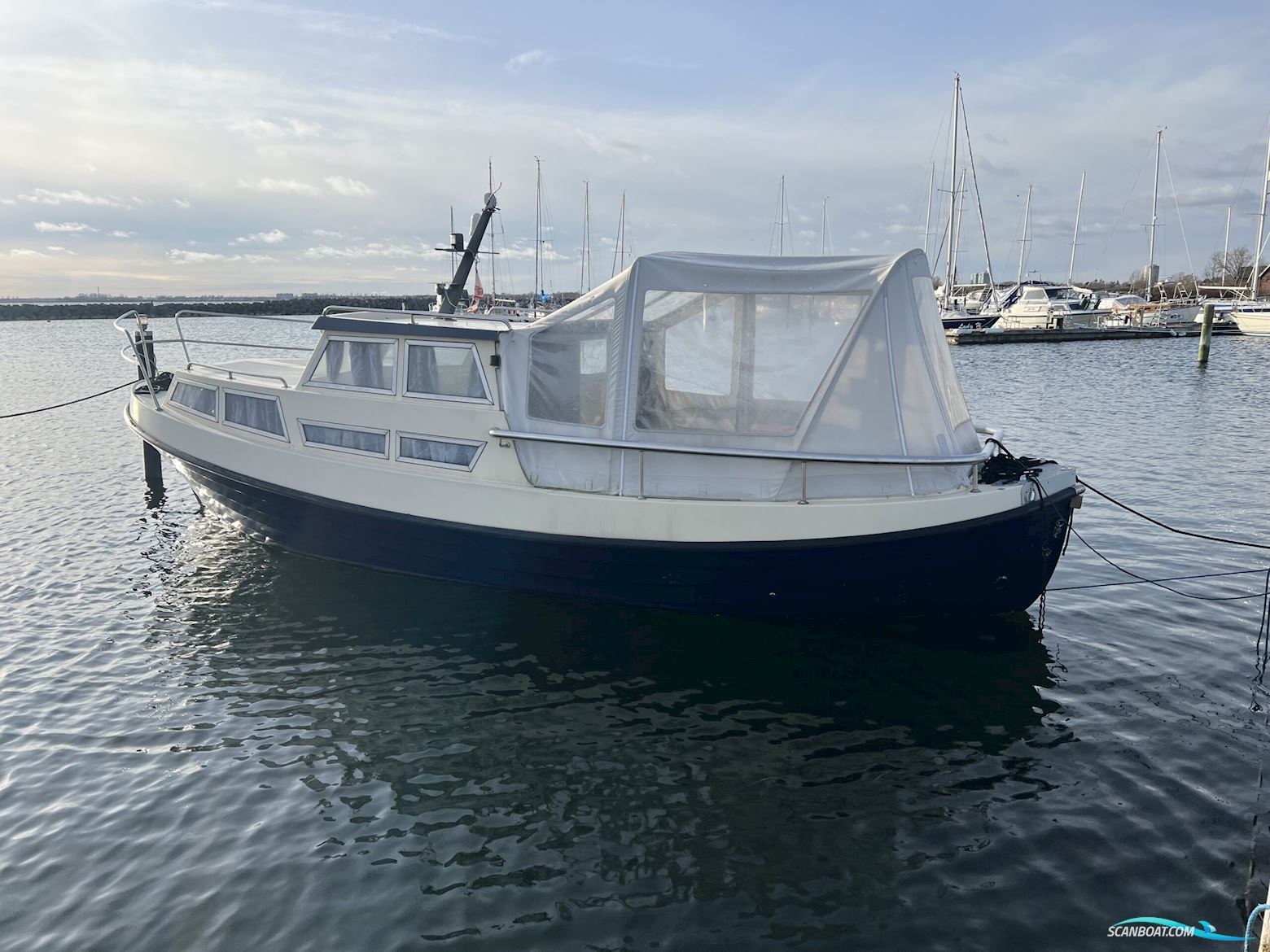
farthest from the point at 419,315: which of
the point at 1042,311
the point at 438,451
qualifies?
the point at 1042,311

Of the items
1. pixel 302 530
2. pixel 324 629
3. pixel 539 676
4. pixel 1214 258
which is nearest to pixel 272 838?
pixel 539 676

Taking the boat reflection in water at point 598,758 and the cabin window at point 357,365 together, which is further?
the cabin window at point 357,365

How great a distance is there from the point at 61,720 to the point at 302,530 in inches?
142

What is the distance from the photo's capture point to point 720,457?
882cm

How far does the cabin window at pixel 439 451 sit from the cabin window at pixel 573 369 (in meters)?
0.87

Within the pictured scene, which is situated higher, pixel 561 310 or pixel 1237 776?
pixel 561 310

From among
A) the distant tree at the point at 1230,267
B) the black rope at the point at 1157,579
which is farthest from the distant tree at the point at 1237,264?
the black rope at the point at 1157,579

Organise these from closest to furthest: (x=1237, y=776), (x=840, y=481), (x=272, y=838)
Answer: (x=272, y=838), (x=1237, y=776), (x=840, y=481)

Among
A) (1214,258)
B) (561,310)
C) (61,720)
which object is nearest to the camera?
(61,720)

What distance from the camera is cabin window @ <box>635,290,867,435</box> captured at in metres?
8.60

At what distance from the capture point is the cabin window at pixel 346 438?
33.8ft

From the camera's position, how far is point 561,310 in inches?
365

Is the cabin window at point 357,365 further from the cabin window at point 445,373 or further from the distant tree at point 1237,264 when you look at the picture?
the distant tree at point 1237,264

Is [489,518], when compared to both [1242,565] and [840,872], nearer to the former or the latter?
[840,872]
